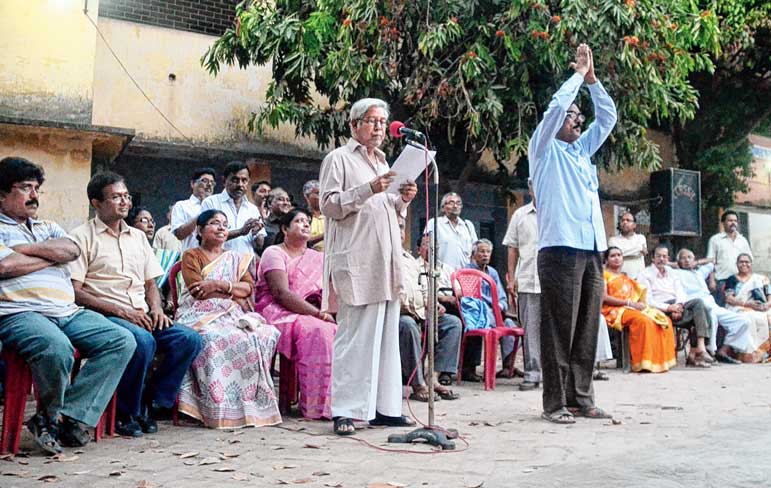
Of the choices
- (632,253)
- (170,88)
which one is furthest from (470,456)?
(170,88)

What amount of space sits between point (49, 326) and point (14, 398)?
408mm

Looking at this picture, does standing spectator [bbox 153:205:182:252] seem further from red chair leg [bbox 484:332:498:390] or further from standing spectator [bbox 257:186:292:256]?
red chair leg [bbox 484:332:498:390]

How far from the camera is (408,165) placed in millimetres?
4551

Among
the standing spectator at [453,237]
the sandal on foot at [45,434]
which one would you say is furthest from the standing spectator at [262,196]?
the sandal on foot at [45,434]

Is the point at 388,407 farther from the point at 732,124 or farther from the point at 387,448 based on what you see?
the point at 732,124

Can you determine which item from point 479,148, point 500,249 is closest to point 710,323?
point 479,148

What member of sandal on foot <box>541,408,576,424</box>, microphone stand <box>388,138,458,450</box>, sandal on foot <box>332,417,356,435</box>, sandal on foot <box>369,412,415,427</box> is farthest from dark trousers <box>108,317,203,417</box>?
sandal on foot <box>541,408,576,424</box>

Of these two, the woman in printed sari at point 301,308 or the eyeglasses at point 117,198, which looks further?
the woman in printed sari at point 301,308

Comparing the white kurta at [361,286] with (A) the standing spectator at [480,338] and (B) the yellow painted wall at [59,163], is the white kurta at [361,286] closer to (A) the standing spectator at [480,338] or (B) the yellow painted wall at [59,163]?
(A) the standing spectator at [480,338]

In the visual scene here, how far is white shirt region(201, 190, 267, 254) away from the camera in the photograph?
22.6 feet

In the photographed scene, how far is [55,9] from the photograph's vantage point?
9797 millimetres

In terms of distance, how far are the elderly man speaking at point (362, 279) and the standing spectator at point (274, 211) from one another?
7.14ft

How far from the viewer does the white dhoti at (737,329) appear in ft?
33.5

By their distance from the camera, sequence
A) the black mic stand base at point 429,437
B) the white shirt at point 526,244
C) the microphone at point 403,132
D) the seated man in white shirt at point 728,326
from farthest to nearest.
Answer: the seated man in white shirt at point 728,326
the white shirt at point 526,244
the microphone at point 403,132
the black mic stand base at point 429,437
